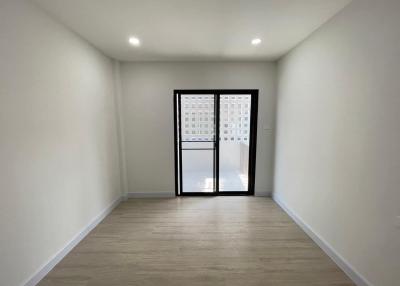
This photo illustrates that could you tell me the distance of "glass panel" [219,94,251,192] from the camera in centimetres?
375

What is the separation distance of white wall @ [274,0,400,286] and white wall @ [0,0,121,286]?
9.62 feet

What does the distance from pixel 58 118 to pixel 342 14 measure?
3.11 meters

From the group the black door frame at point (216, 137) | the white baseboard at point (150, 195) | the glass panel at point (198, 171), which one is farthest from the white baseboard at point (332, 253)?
the white baseboard at point (150, 195)

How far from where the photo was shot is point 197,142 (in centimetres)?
386

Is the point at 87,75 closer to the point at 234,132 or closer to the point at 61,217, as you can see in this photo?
the point at 61,217

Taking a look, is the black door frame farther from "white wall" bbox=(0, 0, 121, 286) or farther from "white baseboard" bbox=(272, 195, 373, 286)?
"white wall" bbox=(0, 0, 121, 286)

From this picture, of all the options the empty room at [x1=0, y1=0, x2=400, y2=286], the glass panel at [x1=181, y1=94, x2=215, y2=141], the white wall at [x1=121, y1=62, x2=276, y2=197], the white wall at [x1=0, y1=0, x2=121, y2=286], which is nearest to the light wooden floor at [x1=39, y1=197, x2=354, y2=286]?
the empty room at [x1=0, y1=0, x2=400, y2=286]

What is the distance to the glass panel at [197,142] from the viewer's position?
3.74 metres

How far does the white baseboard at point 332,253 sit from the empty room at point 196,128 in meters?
0.02

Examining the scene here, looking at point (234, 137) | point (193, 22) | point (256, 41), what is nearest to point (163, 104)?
point (234, 137)

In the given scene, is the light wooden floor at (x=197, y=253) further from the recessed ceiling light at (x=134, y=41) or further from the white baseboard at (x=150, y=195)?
the recessed ceiling light at (x=134, y=41)

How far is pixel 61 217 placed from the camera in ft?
6.98

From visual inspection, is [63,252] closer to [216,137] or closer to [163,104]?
[163,104]

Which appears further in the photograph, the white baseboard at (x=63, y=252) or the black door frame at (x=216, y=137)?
the black door frame at (x=216, y=137)
